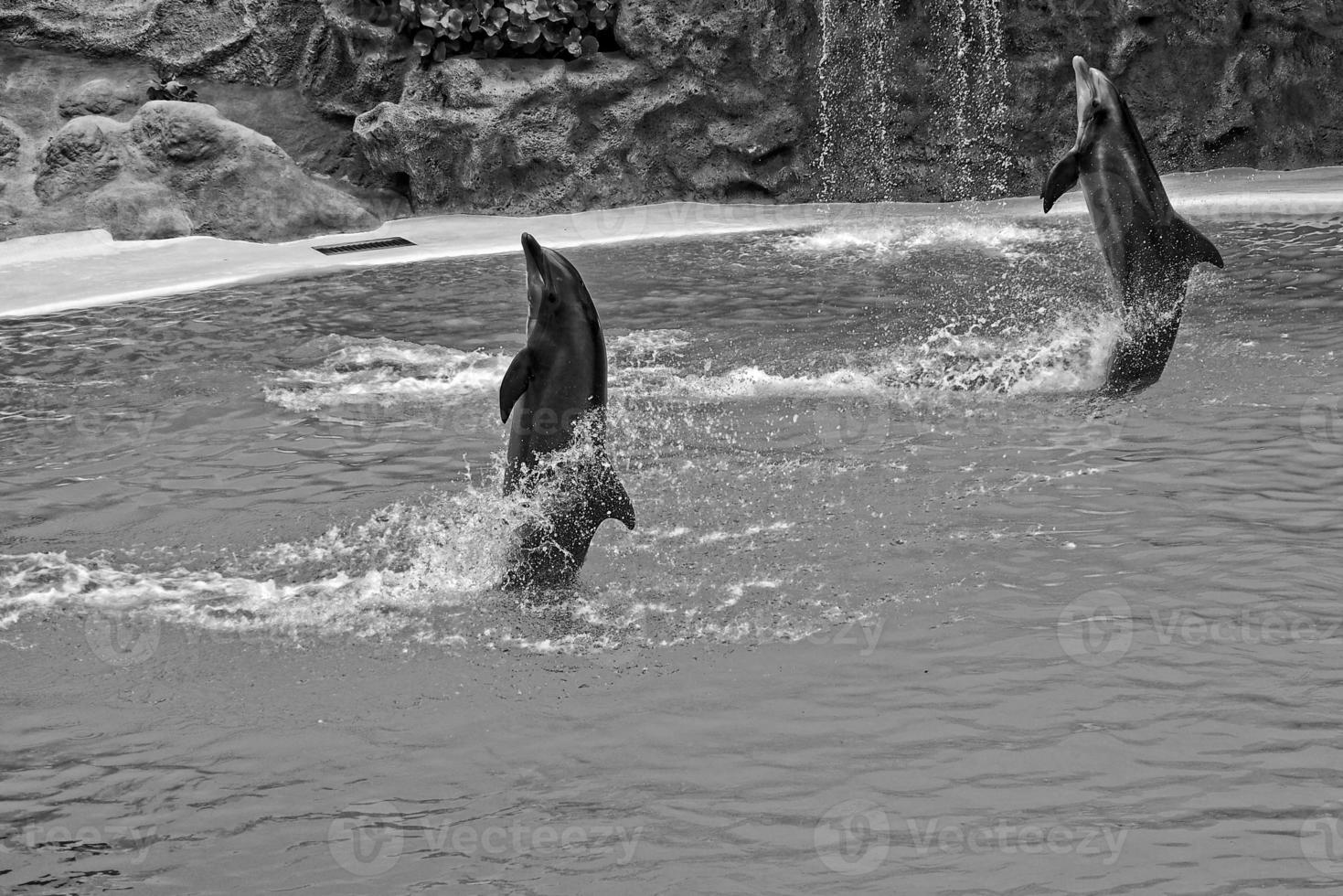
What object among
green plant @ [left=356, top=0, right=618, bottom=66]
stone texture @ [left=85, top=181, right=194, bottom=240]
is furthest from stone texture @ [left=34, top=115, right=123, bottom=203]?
green plant @ [left=356, top=0, right=618, bottom=66]

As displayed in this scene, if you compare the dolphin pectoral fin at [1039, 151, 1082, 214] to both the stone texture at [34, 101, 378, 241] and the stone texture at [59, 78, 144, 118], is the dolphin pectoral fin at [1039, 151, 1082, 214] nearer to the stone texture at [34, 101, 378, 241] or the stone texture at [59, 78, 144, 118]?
the stone texture at [34, 101, 378, 241]

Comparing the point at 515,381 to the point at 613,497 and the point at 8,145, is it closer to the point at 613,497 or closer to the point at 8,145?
the point at 613,497

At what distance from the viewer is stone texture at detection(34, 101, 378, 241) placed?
12477 millimetres

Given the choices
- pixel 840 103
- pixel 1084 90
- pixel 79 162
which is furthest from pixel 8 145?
pixel 1084 90

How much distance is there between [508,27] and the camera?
44.3ft

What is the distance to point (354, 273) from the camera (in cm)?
1113

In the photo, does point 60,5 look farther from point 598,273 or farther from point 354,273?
point 598,273

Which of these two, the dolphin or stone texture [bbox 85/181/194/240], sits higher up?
stone texture [bbox 85/181/194/240]

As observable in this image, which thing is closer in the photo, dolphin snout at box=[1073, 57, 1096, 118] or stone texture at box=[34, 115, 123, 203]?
dolphin snout at box=[1073, 57, 1096, 118]

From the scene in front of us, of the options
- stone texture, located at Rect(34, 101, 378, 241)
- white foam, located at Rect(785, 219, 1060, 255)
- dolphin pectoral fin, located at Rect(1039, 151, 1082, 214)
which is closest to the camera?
dolphin pectoral fin, located at Rect(1039, 151, 1082, 214)

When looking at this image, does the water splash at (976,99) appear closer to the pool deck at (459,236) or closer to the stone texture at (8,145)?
the pool deck at (459,236)

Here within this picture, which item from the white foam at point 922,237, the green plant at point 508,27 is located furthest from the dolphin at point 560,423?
the green plant at point 508,27

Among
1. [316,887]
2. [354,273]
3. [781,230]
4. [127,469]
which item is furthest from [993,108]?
[316,887]

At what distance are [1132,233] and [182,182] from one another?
8470 mm
